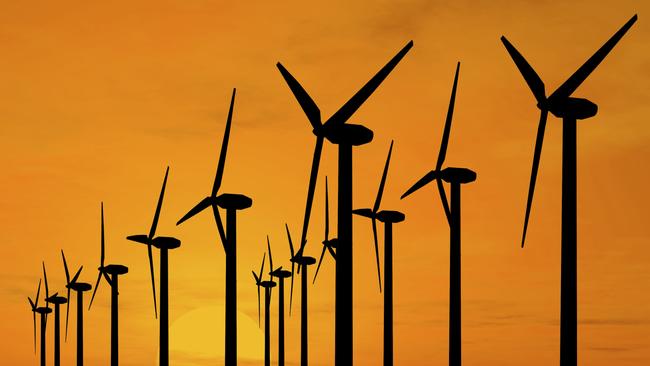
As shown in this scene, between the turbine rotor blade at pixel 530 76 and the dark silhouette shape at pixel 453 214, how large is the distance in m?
11.7

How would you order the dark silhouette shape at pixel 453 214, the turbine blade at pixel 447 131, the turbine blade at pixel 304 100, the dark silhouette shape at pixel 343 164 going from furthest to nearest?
the turbine blade at pixel 447 131, the dark silhouette shape at pixel 453 214, the turbine blade at pixel 304 100, the dark silhouette shape at pixel 343 164

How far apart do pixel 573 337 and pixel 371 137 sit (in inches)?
627

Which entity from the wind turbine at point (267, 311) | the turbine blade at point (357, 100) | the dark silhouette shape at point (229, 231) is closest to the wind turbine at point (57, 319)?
the wind turbine at point (267, 311)

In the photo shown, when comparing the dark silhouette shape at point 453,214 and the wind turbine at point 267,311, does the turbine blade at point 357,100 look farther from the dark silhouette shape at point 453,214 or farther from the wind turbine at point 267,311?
the wind turbine at point 267,311

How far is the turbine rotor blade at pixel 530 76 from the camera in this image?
5766cm

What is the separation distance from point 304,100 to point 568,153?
1510cm

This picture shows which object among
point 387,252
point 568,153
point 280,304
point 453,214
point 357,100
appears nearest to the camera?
point 568,153

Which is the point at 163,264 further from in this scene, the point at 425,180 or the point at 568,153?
the point at 568,153

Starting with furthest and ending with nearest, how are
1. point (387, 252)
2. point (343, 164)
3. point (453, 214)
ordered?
point (387, 252) < point (453, 214) < point (343, 164)

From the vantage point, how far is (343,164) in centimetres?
5453

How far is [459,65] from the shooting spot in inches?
2886

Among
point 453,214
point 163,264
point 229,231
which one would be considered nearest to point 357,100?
point 453,214

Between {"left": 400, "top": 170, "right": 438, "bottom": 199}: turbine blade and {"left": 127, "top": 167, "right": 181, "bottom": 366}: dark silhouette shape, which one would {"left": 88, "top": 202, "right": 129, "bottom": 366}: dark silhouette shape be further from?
{"left": 400, "top": 170, "right": 438, "bottom": 199}: turbine blade

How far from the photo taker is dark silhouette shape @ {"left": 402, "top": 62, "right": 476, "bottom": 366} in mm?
64750
